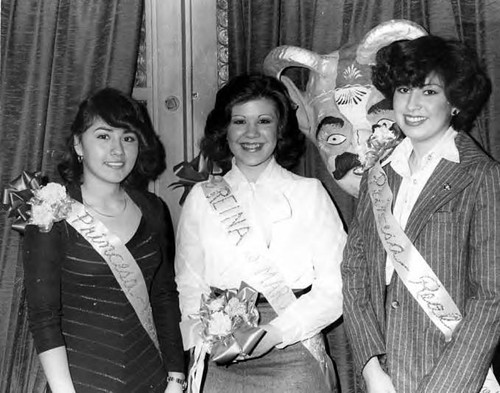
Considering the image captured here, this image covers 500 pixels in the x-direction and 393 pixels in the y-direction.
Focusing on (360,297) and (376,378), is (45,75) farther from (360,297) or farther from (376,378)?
(376,378)

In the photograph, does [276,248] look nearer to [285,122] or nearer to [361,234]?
[361,234]

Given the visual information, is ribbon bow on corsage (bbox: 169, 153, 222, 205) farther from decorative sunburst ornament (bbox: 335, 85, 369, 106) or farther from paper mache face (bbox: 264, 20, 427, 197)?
decorative sunburst ornament (bbox: 335, 85, 369, 106)

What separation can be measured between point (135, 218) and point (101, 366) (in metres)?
0.41

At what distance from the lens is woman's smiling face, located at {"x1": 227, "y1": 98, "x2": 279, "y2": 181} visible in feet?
6.69

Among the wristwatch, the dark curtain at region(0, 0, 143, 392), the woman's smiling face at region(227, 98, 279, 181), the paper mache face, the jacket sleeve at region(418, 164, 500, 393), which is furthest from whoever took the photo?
the dark curtain at region(0, 0, 143, 392)

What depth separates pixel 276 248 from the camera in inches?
76.4

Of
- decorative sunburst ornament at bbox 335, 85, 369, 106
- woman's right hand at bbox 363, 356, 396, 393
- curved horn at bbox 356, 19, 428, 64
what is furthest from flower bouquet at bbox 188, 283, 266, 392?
curved horn at bbox 356, 19, 428, 64

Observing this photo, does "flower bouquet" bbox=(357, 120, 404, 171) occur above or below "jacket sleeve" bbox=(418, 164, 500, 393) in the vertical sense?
above

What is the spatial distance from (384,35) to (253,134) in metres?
0.50

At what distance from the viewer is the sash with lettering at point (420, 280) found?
1.64m

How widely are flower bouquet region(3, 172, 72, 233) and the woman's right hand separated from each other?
0.84m

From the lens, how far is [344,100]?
220 centimetres

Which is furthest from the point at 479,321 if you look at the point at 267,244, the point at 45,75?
the point at 45,75

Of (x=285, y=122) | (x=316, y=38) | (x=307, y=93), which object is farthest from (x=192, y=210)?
(x=316, y=38)
